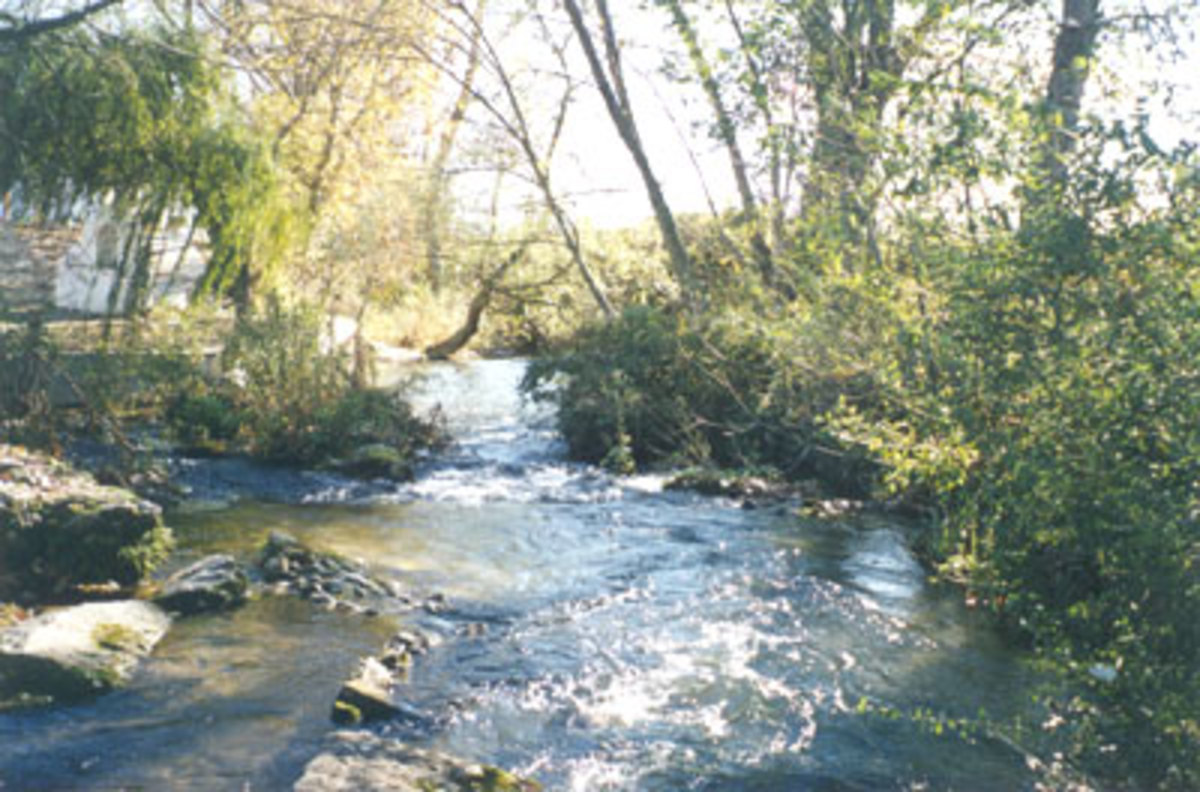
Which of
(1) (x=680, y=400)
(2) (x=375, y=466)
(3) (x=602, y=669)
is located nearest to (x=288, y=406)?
(2) (x=375, y=466)

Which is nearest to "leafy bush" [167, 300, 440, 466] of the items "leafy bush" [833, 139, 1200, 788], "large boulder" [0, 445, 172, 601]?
"large boulder" [0, 445, 172, 601]

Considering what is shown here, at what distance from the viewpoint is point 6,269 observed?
13586mm

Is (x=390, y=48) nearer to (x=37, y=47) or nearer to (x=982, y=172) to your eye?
(x=37, y=47)

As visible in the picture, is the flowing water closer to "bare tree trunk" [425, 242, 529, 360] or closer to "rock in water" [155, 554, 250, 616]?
"rock in water" [155, 554, 250, 616]

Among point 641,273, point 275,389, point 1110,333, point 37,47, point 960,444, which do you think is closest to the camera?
point 1110,333

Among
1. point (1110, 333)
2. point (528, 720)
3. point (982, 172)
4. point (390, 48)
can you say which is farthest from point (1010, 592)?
point (390, 48)

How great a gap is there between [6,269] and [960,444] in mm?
12248

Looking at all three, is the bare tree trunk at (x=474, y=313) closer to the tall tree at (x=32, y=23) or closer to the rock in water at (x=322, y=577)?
the tall tree at (x=32, y=23)

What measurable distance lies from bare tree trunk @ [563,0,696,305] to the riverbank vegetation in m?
0.05

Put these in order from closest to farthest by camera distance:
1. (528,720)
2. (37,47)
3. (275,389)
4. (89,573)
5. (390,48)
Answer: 1. (528,720)
2. (89,573)
3. (37,47)
4. (275,389)
5. (390,48)

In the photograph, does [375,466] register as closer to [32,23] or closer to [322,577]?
[322,577]

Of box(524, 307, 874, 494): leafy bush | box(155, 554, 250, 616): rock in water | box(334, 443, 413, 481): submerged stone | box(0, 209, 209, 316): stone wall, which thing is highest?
box(0, 209, 209, 316): stone wall

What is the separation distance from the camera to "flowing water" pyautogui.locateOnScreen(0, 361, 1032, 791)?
5234 millimetres

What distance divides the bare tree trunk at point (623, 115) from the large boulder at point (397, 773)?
31.5 ft
